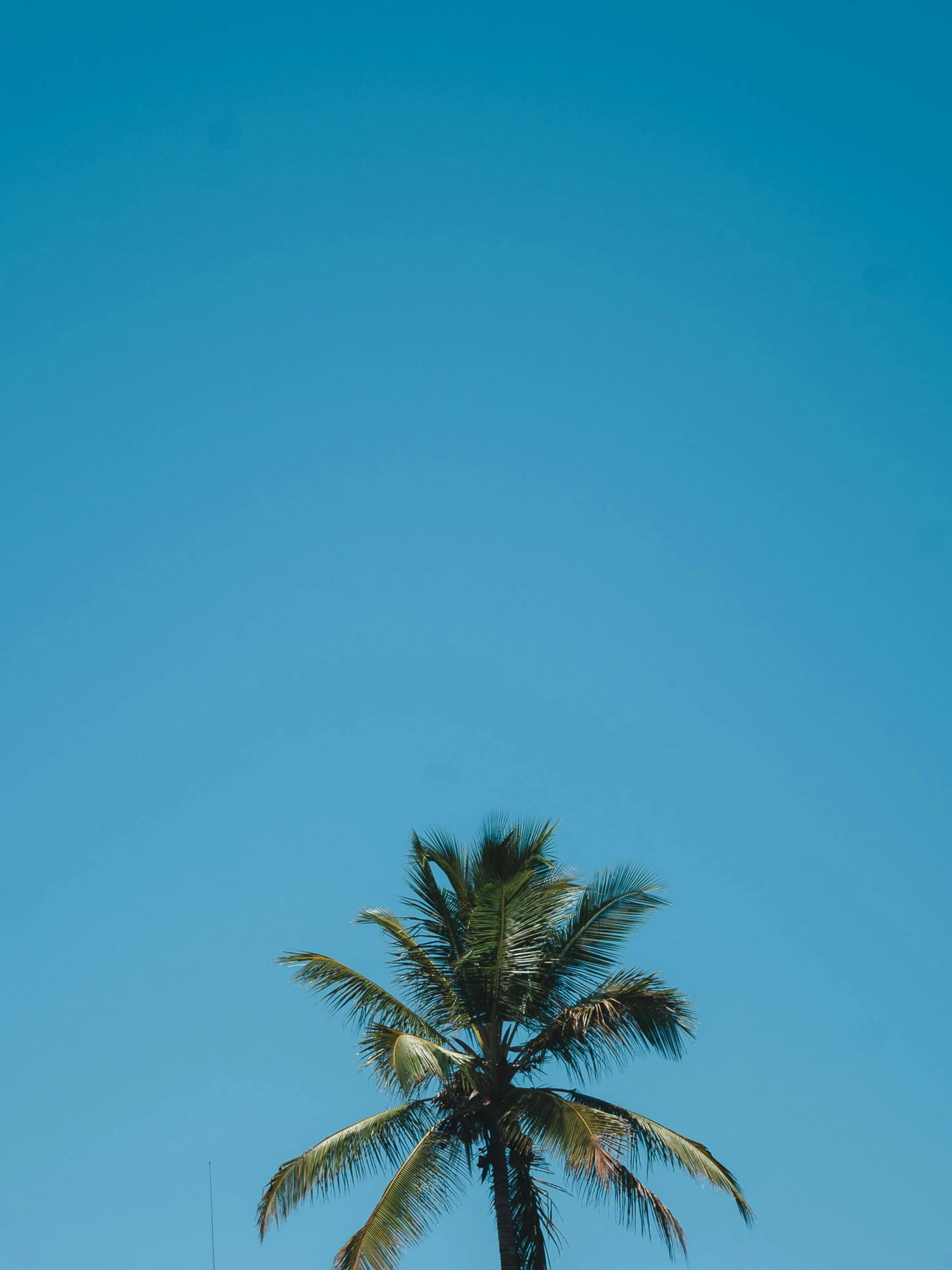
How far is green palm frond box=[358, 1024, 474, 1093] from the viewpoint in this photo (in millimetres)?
22464

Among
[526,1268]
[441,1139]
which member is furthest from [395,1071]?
[526,1268]

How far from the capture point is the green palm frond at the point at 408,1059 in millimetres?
22464

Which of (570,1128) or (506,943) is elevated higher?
(506,943)

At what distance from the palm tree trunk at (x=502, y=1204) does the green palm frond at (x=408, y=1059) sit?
1.11m

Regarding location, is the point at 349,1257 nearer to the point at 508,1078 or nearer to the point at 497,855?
the point at 508,1078

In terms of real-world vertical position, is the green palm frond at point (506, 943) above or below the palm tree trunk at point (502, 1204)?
above

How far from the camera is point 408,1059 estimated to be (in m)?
22.6

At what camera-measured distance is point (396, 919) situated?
87.7ft

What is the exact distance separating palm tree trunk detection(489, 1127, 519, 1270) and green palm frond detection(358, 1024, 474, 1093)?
1106 mm

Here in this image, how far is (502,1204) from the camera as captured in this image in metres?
24.1

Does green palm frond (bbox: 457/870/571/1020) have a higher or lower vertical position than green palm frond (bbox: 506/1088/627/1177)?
higher

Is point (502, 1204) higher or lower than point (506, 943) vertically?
lower

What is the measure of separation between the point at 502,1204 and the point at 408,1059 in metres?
3.38

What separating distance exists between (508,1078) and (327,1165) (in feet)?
10.3
